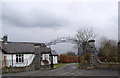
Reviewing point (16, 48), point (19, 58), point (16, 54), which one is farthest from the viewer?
point (16, 48)

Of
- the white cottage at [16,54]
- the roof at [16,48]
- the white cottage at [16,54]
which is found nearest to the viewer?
the white cottage at [16,54]

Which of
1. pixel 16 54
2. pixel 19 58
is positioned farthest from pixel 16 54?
pixel 19 58

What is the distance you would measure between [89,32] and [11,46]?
576 inches

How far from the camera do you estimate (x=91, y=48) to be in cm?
1723

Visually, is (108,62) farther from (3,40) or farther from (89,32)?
(3,40)

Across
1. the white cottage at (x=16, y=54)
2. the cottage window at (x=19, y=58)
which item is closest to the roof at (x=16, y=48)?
the white cottage at (x=16, y=54)

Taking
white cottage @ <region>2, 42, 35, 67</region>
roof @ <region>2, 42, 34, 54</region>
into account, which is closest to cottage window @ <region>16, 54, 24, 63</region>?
white cottage @ <region>2, 42, 35, 67</region>

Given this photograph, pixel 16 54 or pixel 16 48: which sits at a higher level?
→ pixel 16 48

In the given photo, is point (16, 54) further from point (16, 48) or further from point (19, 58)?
point (16, 48)

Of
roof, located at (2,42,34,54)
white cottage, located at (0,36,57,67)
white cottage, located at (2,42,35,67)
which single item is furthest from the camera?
roof, located at (2,42,34,54)

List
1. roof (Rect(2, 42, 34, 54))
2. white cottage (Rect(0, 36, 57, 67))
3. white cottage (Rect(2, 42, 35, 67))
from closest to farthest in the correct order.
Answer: white cottage (Rect(0, 36, 57, 67)) → white cottage (Rect(2, 42, 35, 67)) → roof (Rect(2, 42, 34, 54))

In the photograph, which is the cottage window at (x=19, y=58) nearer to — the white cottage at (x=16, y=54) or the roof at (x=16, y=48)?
the white cottage at (x=16, y=54)

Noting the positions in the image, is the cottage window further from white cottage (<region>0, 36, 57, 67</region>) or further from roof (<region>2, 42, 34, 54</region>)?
roof (<region>2, 42, 34, 54</region>)

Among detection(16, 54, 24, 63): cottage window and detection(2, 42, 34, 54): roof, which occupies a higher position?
detection(2, 42, 34, 54): roof
